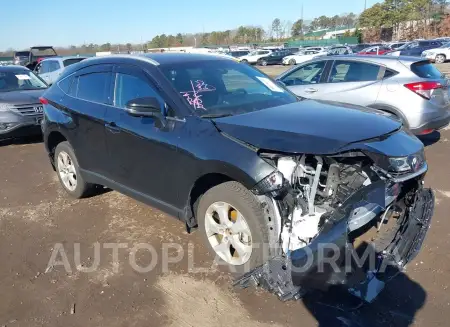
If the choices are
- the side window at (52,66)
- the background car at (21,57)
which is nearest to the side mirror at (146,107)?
the side window at (52,66)

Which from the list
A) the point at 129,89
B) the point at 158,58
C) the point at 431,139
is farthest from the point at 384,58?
the point at 129,89

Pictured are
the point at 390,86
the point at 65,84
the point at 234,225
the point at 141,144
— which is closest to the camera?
the point at 234,225

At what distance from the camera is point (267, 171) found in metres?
3.02

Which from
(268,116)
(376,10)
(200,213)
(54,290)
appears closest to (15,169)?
(54,290)

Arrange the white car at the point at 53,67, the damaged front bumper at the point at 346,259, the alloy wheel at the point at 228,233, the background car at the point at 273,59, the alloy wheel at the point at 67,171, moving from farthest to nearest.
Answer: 1. the background car at the point at 273,59
2. the white car at the point at 53,67
3. the alloy wheel at the point at 67,171
4. the alloy wheel at the point at 228,233
5. the damaged front bumper at the point at 346,259

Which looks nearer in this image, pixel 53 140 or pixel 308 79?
pixel 53 140

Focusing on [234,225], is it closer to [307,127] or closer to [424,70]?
[307,127]

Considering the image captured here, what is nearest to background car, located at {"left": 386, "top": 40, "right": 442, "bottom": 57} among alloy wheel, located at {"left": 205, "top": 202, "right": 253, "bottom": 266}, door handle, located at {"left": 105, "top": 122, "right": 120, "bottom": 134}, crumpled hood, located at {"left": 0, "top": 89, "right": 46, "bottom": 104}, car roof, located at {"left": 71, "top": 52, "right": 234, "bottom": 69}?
crumpled hood, located at {"left": 0, "top": 89, "right": 46, "bottom": 104}

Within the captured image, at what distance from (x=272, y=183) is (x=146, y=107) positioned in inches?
53.8

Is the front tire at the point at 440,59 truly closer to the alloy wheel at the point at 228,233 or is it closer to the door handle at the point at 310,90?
the door handle at the point at 310,90

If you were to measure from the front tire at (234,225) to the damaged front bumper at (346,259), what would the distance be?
277 mm

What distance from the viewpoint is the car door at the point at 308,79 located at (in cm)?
A: 761

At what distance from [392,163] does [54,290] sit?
2847mm

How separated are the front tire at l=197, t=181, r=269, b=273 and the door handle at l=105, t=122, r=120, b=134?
1.24 m
